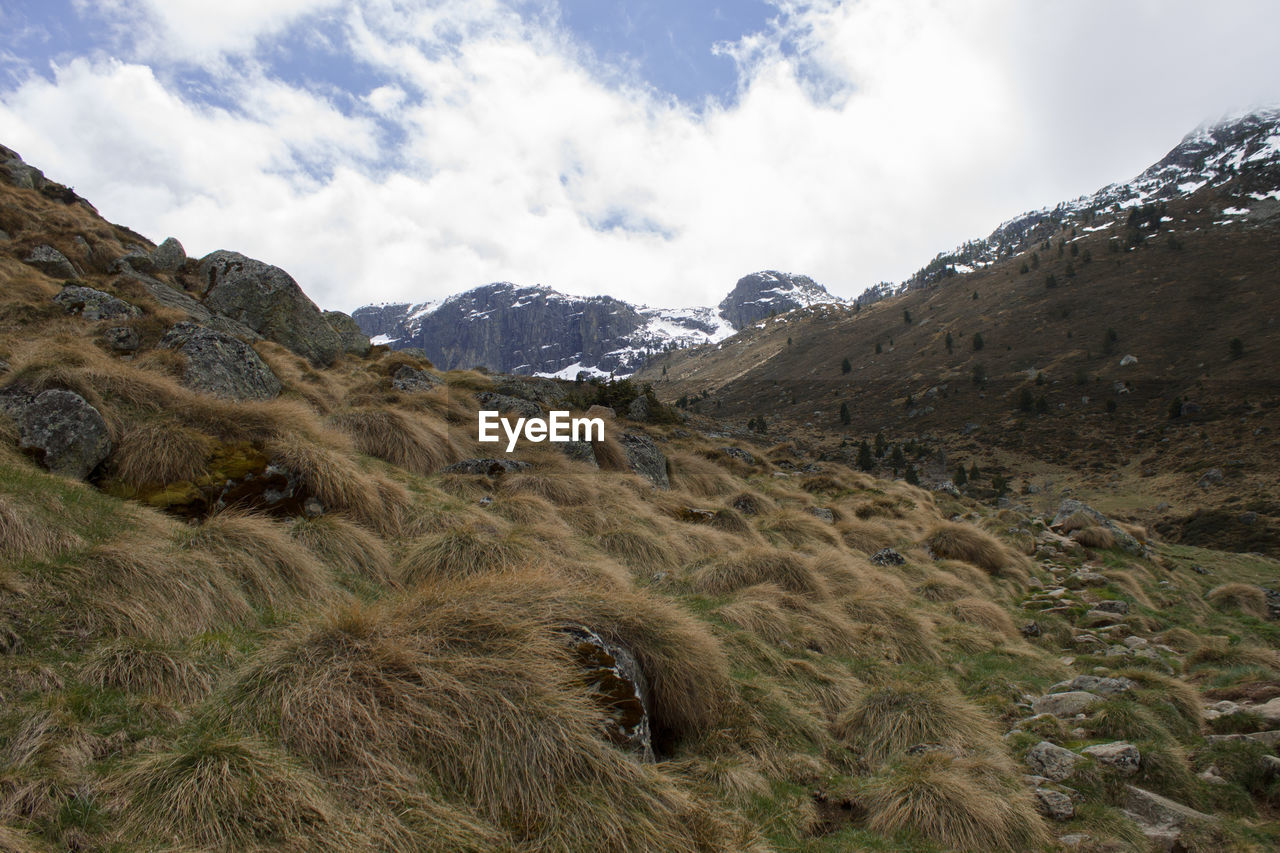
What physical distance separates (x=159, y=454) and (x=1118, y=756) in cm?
1018

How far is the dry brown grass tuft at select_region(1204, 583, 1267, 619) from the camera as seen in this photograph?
15.7m

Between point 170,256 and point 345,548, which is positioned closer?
point 345,548

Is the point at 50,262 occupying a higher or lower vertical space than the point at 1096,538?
higher

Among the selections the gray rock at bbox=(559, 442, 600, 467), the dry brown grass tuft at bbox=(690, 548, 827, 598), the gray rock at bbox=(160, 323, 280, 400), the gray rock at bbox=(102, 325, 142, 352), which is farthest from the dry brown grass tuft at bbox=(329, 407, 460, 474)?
the dry brown grass tuft at bbox=(690, 548, 827, 598)

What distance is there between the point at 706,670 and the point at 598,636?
3.65 ft

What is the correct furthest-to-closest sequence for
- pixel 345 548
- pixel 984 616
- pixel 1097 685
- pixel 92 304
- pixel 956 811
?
pixel 92 304
pixel 984 616
pixel 1097 685
pixel 345 548
pixel 956 811

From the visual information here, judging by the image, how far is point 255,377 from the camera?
11.4m

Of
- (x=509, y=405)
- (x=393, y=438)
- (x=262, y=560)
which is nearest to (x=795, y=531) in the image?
(x=393, y=438)

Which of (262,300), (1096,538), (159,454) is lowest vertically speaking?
(1096,538)

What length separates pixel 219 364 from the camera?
10.7 m

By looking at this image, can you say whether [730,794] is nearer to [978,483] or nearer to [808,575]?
[808,575]

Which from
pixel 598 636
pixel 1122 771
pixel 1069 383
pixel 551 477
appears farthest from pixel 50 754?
pixel 1069 383

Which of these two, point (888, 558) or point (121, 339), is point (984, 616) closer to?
point (888, 558)

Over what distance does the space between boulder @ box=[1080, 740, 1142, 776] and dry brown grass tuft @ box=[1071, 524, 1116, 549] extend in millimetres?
18542
